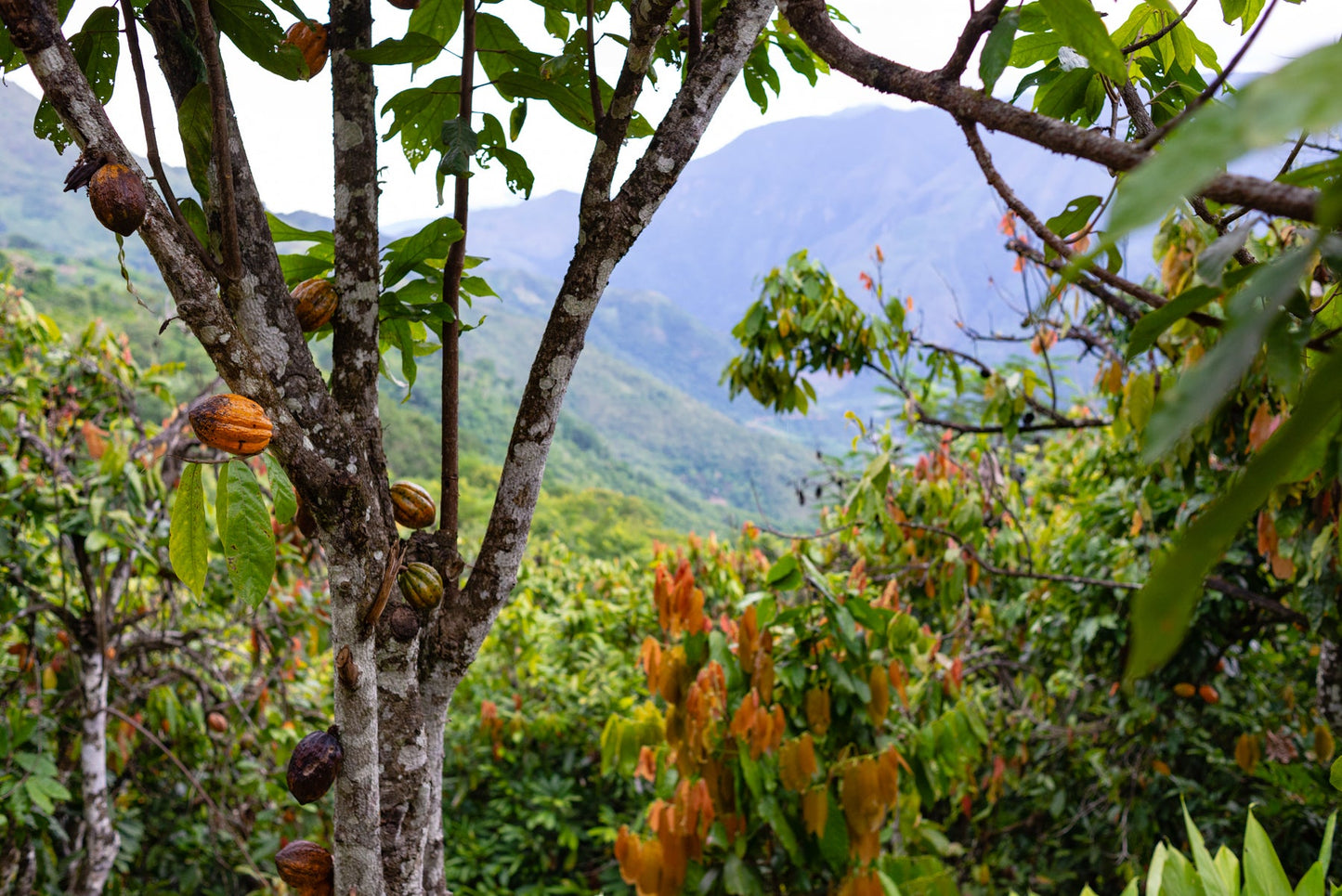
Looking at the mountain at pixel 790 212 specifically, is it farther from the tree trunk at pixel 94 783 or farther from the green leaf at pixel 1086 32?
the green leaf at pixel 1086 32

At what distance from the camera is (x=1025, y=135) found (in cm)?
43

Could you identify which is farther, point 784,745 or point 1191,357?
point 784,745

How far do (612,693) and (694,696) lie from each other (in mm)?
1743

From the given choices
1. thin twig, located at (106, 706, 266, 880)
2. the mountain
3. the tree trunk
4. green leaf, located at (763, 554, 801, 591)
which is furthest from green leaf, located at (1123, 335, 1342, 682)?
the mountain

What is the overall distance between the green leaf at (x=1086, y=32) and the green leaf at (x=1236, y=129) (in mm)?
222

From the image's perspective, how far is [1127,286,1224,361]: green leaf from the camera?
0.33 meters

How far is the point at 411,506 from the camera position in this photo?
77 centimetres

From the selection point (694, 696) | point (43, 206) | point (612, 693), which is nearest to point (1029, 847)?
point (612, 693)

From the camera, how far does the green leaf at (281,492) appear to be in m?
0.58

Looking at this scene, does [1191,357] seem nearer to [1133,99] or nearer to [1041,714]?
[1133,99]

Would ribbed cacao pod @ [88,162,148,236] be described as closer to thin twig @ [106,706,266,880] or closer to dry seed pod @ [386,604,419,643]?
dry seed pod @ [386,604,419,643]

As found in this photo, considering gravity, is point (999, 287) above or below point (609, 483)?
below

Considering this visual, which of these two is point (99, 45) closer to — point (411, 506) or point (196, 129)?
point (196, 129)

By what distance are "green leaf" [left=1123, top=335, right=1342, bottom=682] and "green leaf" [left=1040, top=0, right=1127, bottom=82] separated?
0.26m
